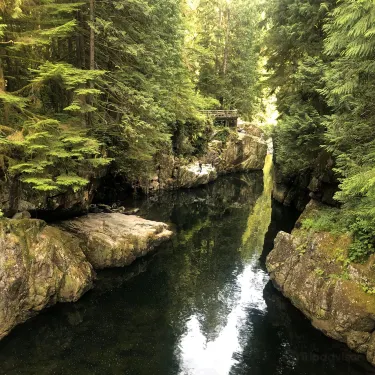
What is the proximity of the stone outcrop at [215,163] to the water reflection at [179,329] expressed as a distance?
13.0 m

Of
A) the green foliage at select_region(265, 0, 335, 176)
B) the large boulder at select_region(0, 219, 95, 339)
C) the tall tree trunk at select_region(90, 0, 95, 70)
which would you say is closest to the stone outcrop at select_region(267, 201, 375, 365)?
the green foliage at select_region(265, 0, 335, 176)

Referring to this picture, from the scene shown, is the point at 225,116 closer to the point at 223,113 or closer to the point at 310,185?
the point at 223,113

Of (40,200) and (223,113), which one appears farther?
(223,113)

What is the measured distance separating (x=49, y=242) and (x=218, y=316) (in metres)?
7.31

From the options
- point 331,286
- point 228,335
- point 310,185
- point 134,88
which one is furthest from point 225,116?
point 228,335

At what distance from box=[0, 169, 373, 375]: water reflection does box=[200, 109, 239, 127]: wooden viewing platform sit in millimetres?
22531

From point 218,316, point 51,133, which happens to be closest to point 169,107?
point 51,133

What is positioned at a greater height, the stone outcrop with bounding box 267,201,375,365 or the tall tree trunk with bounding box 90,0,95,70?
the tall tree trunk with bounding box 90,0,95,70

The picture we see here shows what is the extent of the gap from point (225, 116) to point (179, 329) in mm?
30842

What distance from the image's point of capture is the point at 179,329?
489 inches

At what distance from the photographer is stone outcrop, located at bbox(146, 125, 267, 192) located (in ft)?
104

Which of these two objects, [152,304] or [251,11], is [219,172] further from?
[152,304]

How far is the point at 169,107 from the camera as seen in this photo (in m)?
25.8

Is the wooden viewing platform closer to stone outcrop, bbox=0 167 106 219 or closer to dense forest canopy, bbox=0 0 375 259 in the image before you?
dense forest canopy, bbox=0 0 375 259
